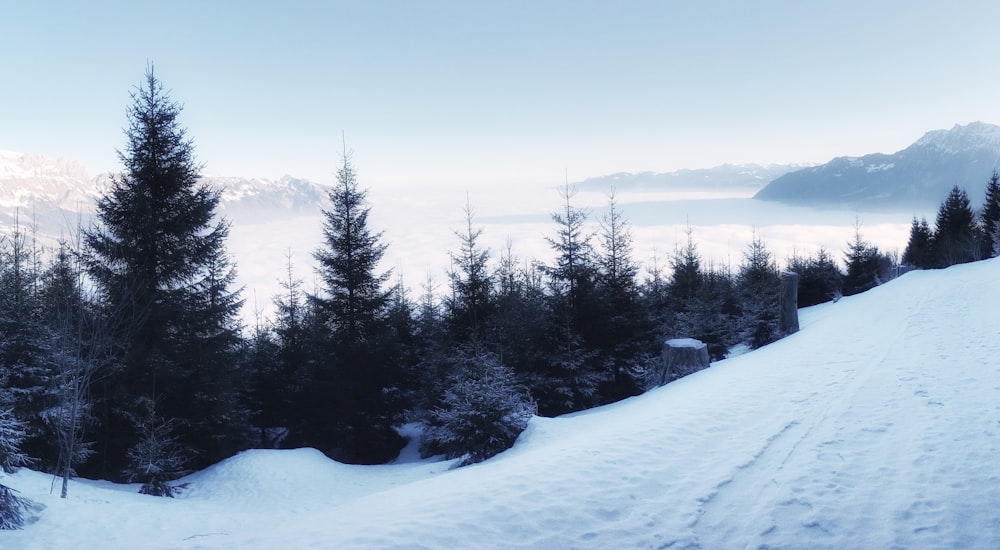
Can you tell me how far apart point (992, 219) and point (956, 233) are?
361 cm

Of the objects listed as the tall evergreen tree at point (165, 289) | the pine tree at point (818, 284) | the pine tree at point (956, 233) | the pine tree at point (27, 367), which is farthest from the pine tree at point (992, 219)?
the pine tree at point (27, 367)

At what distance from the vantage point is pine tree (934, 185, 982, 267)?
134ft

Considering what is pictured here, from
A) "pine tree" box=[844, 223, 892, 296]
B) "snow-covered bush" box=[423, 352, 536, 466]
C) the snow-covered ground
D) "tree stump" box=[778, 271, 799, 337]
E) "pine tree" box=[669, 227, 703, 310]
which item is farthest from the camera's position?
"pine tree" box=[844, 223, 892, 296]

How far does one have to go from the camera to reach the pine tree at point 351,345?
67.9 ft

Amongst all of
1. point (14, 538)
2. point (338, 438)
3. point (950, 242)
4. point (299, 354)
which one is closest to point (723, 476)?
point (14, 538)

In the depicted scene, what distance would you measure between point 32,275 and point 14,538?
19.7 metres

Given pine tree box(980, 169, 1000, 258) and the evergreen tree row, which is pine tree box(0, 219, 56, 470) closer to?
the evergreen tree row

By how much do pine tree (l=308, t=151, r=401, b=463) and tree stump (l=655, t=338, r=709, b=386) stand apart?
11.2 m

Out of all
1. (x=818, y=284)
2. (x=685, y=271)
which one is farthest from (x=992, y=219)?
(x=685, y=271)

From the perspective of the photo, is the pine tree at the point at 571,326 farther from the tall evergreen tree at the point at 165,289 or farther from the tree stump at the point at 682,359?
the tall evergreen tree at the point at 165,289

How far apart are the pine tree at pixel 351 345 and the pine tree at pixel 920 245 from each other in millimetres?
49917

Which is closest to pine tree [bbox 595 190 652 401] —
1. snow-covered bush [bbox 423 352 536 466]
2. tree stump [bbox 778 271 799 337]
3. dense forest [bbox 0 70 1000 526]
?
dense forest [bbox 0 70 1000 526]

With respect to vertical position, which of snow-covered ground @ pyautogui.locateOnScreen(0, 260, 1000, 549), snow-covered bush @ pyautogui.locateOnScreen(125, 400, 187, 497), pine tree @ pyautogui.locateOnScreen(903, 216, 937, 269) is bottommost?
snow-covered bush @ pyautogui.locateOnScreen(125, 400, 187, 497)

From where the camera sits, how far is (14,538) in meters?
7.10
